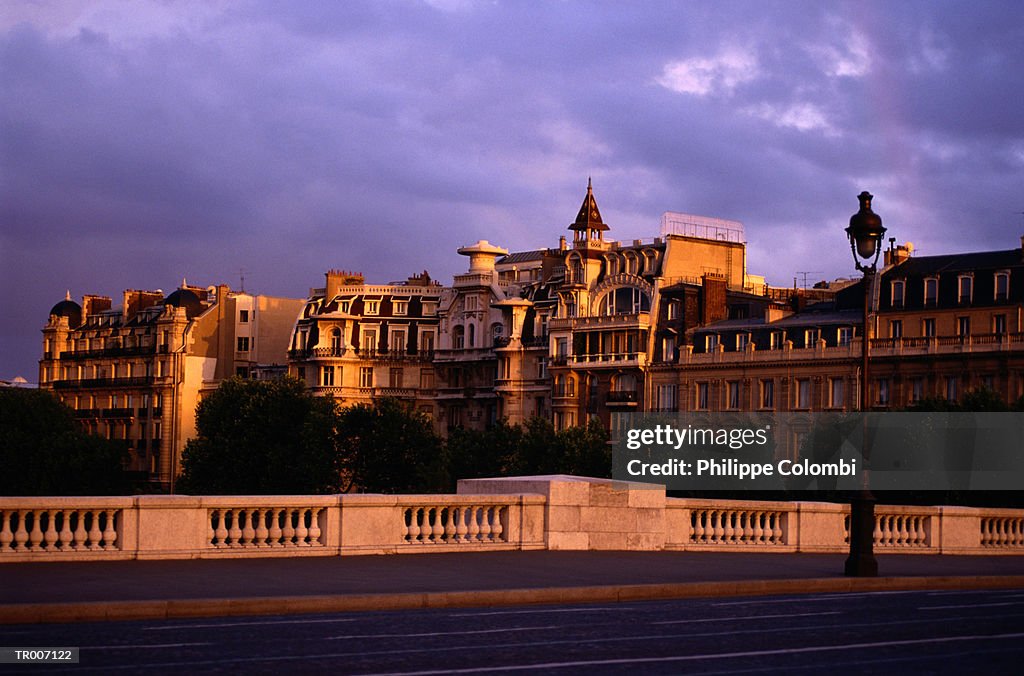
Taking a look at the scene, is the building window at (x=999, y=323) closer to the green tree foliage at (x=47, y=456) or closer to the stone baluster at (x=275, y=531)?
the green tree foliage at (x=47, y=456)

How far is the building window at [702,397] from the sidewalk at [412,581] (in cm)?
7863

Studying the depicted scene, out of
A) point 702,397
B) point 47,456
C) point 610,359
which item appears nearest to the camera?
point 702,397

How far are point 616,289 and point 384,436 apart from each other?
18345 mm

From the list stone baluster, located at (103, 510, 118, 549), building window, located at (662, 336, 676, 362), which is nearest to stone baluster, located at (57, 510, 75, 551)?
stone baluster, located at (103, 510, 118, 549)

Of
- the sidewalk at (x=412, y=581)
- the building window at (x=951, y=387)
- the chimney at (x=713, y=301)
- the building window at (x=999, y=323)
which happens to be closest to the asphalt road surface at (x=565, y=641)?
the sidewalk at (x=412, y=581)

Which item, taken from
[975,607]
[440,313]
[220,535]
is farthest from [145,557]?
[440,313]

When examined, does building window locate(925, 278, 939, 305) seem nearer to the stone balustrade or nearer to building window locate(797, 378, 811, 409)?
building window locate(797, 378, 811, 409)

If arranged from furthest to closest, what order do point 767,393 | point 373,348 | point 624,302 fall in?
point 373,348 → point 624,302 → point 767,393

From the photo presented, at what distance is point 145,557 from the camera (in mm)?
26172

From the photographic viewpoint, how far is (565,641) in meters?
18.6

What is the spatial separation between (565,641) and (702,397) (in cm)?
9325

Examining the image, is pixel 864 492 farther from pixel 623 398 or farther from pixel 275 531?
pixel 623 398

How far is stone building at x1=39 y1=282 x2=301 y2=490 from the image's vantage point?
156000 millimetres

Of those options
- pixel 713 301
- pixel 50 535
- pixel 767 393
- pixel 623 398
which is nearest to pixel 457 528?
pixel 50 535
